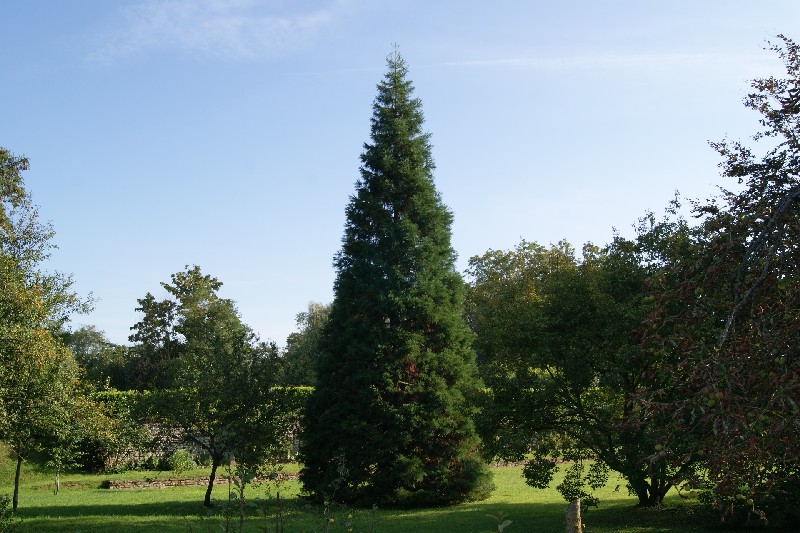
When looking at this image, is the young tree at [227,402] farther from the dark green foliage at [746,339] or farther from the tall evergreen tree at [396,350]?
the dark green foliage at [746,339]

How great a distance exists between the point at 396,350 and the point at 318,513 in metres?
11.2

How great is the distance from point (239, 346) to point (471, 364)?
7679 mm

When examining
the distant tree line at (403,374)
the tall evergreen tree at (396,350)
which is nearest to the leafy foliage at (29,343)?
the distant tree line at (403,374)

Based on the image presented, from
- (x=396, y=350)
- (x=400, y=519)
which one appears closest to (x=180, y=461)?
(x=396, y=350)

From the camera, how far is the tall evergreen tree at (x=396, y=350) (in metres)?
21.8

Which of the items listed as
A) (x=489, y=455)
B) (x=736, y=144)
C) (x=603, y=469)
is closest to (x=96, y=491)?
(x=489, y=455)

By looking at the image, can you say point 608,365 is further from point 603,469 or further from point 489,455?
point 489,455

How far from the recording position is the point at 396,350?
74.3 feet

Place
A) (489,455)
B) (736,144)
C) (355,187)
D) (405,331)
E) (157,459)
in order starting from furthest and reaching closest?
(157,459)
(355,187)
(405,331)
(489,455)
(736,144)

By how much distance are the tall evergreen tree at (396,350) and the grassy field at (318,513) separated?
1132 millimetres

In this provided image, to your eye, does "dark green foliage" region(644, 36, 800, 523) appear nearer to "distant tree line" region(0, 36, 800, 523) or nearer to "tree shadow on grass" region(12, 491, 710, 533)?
"distant tree line" region(0, 36, 800, 523)

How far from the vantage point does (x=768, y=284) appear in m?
4.18

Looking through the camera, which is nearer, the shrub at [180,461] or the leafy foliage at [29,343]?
the leafy foliage at [29,343]

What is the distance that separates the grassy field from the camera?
15.8 metres
